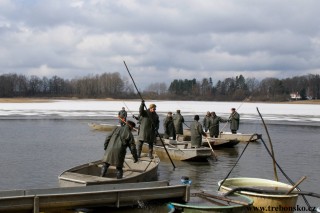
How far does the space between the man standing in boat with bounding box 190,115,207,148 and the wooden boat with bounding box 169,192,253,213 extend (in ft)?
21.7

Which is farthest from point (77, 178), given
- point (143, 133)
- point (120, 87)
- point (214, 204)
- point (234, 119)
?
point (120, 87)

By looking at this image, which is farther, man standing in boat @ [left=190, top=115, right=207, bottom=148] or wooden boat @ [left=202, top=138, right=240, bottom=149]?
wooden boat @ [left=202, top=138, right=240, bottom=149]

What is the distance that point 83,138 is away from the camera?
23469mm

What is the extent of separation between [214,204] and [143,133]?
632 cm

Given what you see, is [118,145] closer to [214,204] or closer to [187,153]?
[214,204]

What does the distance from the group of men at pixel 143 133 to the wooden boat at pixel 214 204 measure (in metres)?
2.04

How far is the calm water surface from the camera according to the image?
41.5 feet

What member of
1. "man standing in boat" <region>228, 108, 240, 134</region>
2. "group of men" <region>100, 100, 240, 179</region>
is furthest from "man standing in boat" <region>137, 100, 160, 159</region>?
"man standing in boat" <region>228, 108, 240, 134</region>

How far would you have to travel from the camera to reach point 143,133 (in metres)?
14.4

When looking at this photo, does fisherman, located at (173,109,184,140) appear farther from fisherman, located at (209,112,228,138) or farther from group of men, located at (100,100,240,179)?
fisherman, located at (209,112,228,138)

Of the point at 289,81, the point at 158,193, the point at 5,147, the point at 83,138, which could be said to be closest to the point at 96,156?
the point at 5,147

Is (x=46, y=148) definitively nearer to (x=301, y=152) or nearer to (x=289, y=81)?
(x=301, y=152)

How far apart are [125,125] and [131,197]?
2.32m

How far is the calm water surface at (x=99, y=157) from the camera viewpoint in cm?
1266
